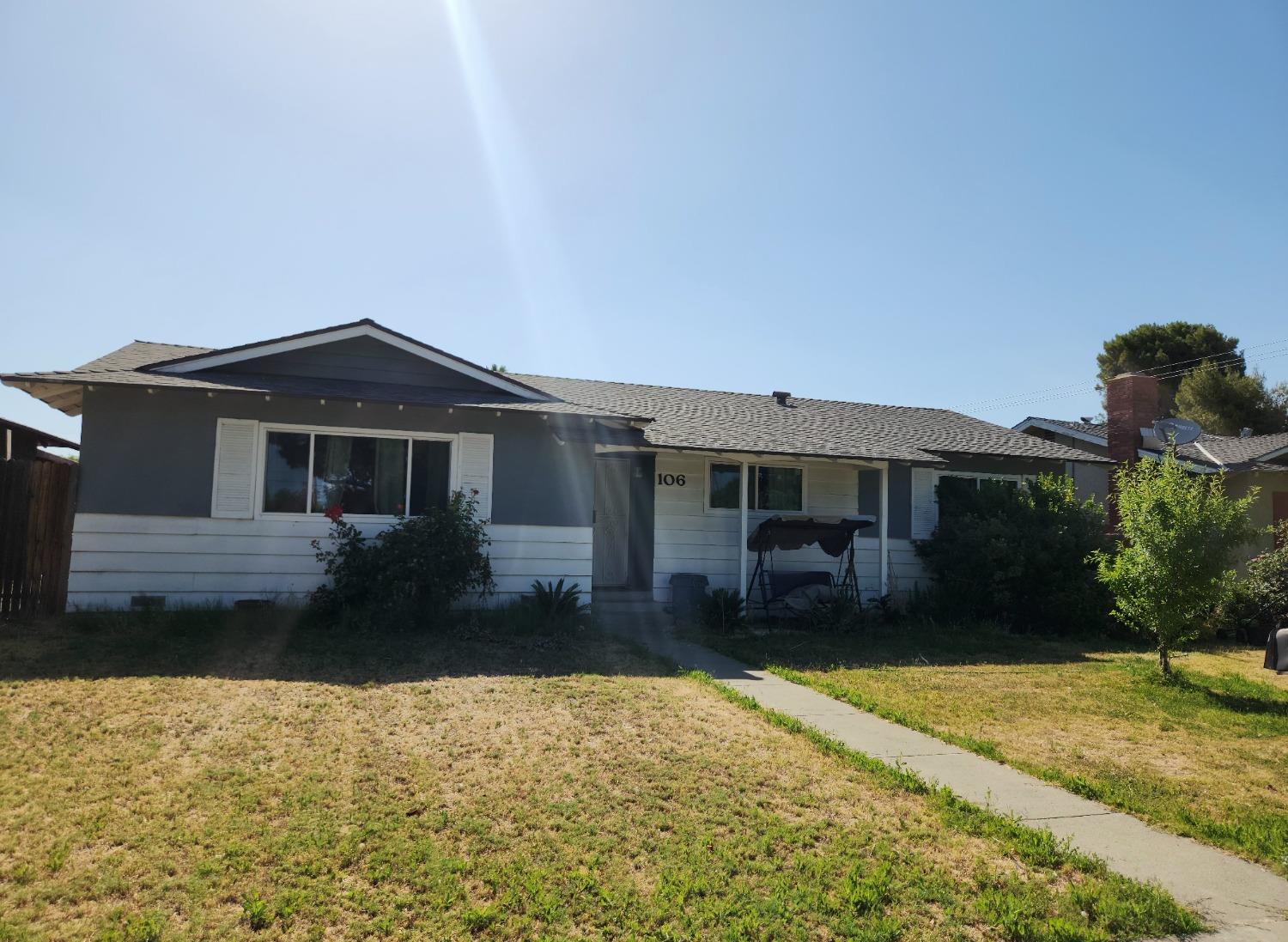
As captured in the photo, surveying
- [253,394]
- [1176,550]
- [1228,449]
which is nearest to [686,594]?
[1176,550]

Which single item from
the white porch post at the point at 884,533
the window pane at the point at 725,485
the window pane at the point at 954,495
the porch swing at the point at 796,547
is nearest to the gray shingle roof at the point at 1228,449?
the window pane at the point at 954,495

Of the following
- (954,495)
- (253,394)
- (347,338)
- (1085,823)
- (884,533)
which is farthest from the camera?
(954,495)

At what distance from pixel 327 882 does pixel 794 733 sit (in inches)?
148

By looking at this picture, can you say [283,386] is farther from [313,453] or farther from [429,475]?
[429,475]

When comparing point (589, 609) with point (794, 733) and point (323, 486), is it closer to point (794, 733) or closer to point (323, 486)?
point (323, 486)

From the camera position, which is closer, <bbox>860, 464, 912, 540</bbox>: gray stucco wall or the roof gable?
the roof gable

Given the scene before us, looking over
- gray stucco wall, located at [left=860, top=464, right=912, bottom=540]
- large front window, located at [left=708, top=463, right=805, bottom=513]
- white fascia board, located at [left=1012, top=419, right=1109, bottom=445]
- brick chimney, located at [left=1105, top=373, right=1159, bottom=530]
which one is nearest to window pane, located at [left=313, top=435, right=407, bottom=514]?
large front window, located at [left=708, top=463, right=805, bottom=513]

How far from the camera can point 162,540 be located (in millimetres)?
9742

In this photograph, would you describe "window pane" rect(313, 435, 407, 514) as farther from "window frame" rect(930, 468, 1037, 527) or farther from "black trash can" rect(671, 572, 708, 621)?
"window frame" rect(930, 468, 1037, 527)

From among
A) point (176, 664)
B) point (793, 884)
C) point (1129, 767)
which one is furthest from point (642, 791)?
point (176, 664)

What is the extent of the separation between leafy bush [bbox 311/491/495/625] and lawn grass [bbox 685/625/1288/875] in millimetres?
3410

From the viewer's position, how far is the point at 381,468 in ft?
34.8

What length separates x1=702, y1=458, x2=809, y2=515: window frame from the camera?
13.5 m

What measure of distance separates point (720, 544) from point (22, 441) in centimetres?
1200
